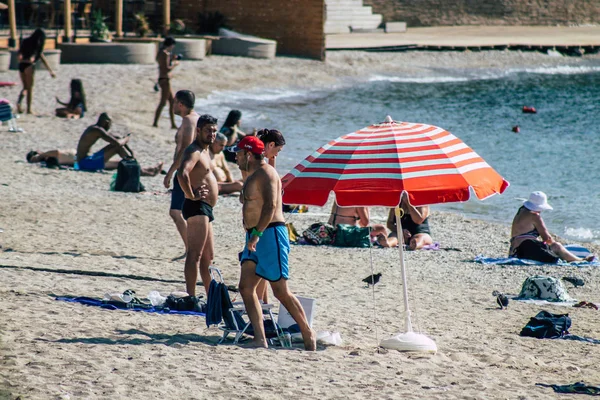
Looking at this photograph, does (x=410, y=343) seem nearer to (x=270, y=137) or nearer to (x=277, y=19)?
(x=270, y=137)

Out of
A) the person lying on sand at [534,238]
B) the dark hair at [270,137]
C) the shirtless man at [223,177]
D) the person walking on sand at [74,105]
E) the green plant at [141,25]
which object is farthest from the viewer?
the green plant at [141,25]

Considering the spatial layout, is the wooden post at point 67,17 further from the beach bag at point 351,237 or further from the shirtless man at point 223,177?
the beach bag at point 351,237

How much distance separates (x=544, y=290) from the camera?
9078mm

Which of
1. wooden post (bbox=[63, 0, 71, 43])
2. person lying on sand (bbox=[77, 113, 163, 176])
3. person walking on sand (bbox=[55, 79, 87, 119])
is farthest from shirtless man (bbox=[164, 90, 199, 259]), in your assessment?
wooden post (bbox=[63, 0, 71, 43])

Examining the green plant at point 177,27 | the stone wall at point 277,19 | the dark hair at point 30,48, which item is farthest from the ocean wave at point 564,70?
the dark hair at point 30,48

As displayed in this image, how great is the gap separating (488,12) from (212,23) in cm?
2174

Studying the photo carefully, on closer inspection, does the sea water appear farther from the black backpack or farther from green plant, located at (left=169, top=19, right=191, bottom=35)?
green plant, located at (left=169, top=19, right=191, bottom=35)

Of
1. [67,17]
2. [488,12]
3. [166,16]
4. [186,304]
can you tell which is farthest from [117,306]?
[488,12]

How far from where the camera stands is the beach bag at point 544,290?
9.05 m

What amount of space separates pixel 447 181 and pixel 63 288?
3537 mm

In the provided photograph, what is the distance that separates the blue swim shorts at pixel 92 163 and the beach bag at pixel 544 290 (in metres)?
7.94

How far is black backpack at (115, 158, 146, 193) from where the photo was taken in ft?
43.9

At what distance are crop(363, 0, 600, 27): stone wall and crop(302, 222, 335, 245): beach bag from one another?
1528 inches

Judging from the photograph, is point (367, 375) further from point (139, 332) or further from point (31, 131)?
point (31, 131)
